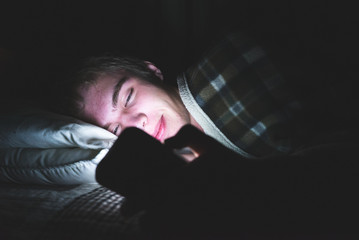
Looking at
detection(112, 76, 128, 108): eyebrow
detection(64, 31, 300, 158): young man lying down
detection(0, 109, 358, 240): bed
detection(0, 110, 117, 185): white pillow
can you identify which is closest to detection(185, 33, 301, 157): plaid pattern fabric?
detection(64, 31, 300, 158): young man lying down

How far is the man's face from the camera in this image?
108 centimetres

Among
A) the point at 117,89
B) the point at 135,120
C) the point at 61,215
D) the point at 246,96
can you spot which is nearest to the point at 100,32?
the point at 117,89

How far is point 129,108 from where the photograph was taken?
3.59 feet

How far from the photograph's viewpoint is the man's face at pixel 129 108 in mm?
1078

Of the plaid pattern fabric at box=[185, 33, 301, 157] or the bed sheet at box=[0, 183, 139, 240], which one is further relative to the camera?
the plaid pattern fabric at box=[185, 33, 301, 157]

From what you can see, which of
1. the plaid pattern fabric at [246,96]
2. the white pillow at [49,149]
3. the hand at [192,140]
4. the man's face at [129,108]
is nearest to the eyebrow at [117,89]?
the man's face at [129,108]

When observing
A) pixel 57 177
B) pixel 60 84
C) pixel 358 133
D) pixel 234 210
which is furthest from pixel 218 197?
pixel 60 84

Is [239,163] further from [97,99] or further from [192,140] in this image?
[97,99]

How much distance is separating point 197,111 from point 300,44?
42 centimetres

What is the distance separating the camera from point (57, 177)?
889 millimetres

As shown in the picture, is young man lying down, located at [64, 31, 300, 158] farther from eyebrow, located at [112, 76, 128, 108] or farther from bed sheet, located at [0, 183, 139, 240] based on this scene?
bed sheet, located at [0, 183, 139, 240]

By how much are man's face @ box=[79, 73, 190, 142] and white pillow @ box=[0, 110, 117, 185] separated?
0.34ft

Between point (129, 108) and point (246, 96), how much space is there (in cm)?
46

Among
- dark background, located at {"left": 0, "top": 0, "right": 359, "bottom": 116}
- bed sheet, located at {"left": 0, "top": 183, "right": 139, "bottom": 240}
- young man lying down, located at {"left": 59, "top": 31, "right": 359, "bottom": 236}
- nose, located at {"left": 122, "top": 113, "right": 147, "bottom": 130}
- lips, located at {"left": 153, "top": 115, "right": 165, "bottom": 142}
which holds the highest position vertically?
dark background, located at {"left": 0, "top": 0, "right": 359, "bottom": 116}
